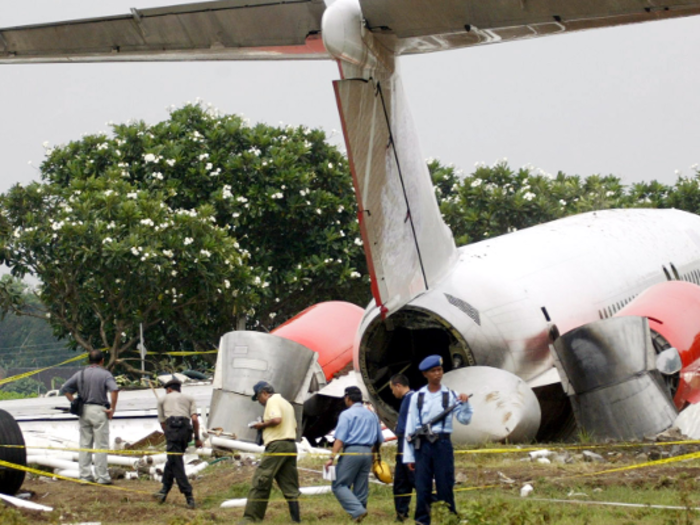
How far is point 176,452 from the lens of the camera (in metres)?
10.8

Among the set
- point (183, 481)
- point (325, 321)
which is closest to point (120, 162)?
point (325, 321)

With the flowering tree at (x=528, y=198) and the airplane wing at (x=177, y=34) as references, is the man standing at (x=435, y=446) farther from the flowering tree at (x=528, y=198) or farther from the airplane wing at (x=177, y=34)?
the flowering tree at (x=528, y=198)

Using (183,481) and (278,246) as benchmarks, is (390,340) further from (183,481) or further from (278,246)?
(278,246)

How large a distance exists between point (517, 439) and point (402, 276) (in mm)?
2338

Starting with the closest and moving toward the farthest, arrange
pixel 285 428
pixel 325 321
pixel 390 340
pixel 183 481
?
pixel 285 428 → pixel 183 481 → pixel 390 340 → pixel 325 321

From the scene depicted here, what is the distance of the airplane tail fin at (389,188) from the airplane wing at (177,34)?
29.0 inches

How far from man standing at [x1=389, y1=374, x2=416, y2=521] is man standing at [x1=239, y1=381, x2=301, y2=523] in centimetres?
94

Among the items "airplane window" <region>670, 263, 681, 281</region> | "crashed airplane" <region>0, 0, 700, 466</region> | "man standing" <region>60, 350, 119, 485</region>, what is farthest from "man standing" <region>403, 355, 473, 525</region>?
"airplane window" <region>670, 263, 681, 281</region>

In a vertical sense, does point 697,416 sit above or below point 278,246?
below

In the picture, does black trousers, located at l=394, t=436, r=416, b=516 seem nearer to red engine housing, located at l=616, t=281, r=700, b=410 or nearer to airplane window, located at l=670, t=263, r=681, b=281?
red engine housing, located at l=616, t=281, r=700, b=410

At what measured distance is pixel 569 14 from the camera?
9.20 metres

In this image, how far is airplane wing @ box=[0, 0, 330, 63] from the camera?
34.5 feet

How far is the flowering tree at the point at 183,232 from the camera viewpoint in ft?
89.2

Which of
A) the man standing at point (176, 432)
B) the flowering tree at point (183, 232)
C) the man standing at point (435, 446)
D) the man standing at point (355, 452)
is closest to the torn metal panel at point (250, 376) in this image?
the man standing at point (176, 432)
